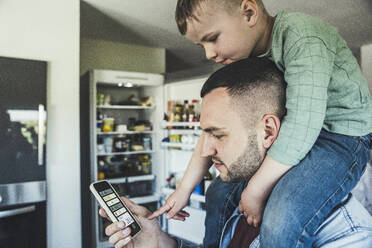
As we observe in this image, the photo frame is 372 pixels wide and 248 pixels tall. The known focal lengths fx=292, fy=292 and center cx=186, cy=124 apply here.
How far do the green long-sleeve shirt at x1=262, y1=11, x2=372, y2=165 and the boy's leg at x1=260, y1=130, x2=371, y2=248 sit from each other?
4 cm

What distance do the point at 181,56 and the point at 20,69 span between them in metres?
3.04

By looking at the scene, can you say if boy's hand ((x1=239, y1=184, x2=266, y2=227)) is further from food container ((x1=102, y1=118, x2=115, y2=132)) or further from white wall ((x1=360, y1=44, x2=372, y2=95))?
white wall ((x1=360, y1=44, x2=372, y2=95))

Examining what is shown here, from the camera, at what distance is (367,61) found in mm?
4867

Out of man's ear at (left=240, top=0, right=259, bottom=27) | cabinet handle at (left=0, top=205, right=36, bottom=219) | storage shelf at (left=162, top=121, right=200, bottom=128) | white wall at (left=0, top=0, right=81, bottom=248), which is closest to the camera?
man's ear at (left=240, top=0, right=259, bottom=27)

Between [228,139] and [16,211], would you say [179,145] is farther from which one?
[228,139]

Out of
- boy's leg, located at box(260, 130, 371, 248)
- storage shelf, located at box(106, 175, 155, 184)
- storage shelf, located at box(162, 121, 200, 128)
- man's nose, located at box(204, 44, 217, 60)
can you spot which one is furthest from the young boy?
storage shelf, located at box(106, 175, 155, 184)

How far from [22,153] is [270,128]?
86.8 inches

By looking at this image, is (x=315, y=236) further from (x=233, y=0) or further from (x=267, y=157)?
(x=233, y=0)

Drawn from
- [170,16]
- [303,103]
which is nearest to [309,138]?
[303,103]

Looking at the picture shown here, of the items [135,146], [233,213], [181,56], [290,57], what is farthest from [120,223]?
[181,56]

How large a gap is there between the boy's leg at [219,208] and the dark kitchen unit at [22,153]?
1.83 meters

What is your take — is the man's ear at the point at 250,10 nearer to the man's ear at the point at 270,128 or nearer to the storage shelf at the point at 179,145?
the man's ear at the point at 270,128

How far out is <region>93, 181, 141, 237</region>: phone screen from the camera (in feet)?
3.11

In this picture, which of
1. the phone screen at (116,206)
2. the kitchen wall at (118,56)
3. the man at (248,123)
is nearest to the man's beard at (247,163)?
the man at (248,123)
